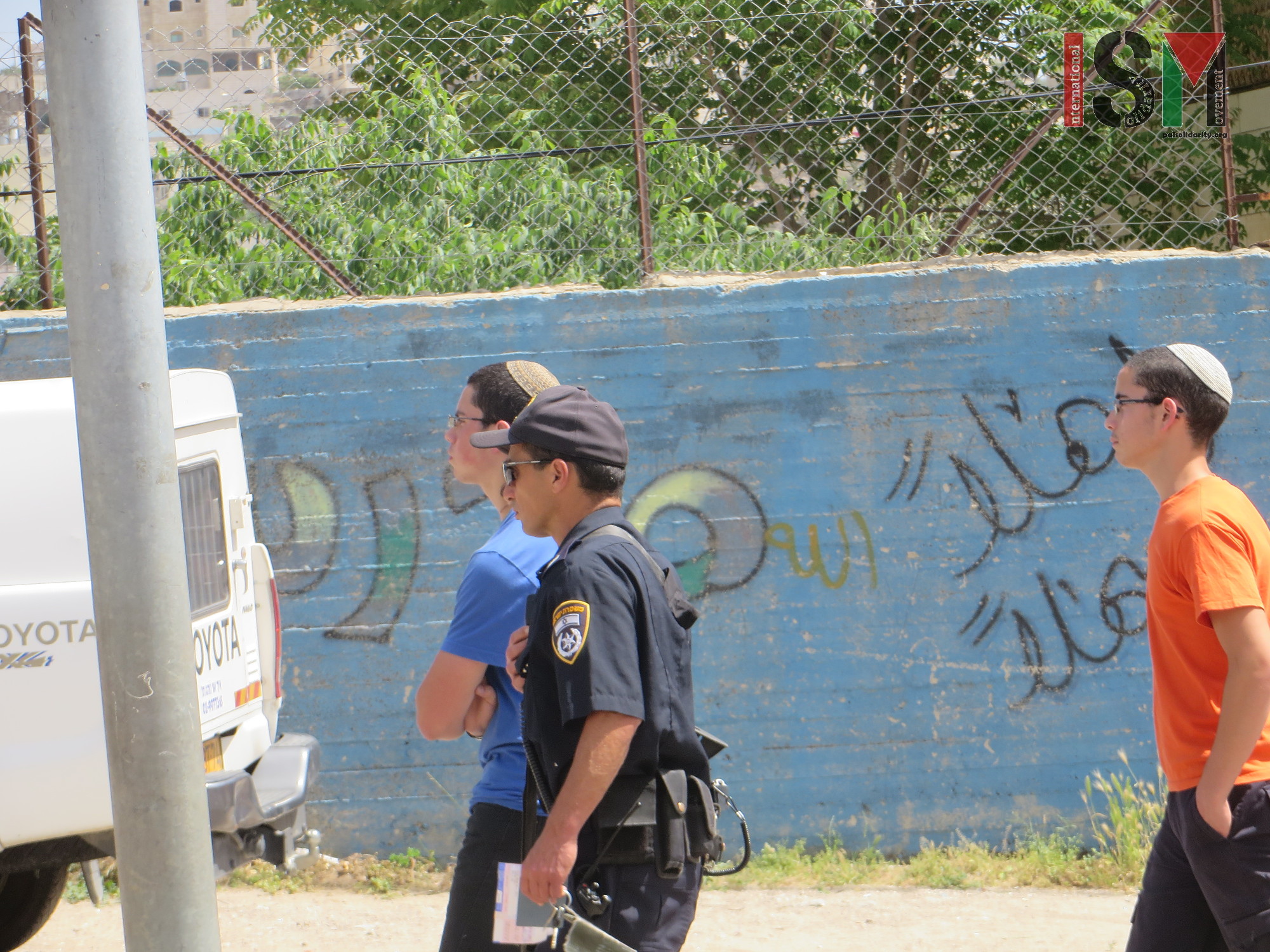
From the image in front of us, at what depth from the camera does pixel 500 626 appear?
257 centimetres

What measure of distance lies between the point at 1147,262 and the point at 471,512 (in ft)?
9.49

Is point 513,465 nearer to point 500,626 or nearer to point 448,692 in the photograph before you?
point 500,626

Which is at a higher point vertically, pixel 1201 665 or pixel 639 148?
pixel 639 148

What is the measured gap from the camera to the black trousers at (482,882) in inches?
102

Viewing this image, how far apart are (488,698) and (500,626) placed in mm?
177

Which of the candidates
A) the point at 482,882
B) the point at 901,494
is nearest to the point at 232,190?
the point at 901,494

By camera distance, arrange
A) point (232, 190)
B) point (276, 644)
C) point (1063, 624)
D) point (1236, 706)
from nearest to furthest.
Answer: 1. point (1236, 706)
2. point (276, 644)
3. point (1063, 624)
4. point (232, 190)

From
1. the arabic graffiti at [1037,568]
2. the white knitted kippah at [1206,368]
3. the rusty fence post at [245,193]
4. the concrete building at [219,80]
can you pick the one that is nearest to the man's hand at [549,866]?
the white knitted kippah at [1206,368]

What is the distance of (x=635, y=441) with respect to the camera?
4.99 meters

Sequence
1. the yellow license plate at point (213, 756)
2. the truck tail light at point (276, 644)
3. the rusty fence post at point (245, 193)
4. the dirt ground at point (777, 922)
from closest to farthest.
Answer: the yellow license plate at point (213, 756) < the truck tail light at point (276, 644) < the dirt ground at point (777, 922) < the rusty fence post at point (245, 193)

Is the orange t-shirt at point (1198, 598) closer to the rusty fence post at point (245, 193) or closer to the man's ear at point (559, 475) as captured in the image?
the man's ear at point (559, 475)

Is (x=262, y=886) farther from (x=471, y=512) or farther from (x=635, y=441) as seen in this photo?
(x=635, y=441)

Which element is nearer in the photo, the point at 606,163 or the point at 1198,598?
the point at 1198,598

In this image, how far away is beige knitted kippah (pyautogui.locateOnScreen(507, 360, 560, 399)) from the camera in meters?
2.73
